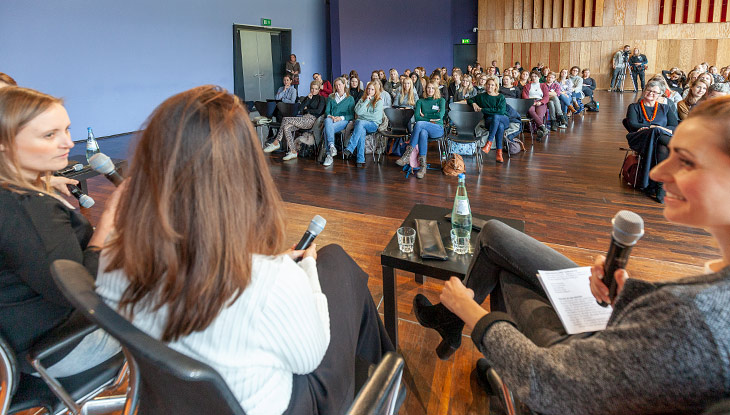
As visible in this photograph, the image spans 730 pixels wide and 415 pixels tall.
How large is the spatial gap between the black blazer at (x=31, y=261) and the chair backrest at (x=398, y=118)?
5140mm

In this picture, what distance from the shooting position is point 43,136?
4.99 feet

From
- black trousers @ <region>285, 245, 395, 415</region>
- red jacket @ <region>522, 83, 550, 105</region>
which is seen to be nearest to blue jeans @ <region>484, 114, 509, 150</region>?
red jacket @ <region>522, 83, 550, 105</region>

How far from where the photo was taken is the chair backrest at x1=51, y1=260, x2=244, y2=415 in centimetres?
68

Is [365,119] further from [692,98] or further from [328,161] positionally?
[692,98]

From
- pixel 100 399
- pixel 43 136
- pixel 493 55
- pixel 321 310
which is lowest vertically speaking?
pixel 100 399

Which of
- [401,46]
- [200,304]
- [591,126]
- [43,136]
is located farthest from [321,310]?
[401,46]

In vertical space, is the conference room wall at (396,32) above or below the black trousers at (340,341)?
above

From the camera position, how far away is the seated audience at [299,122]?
264 inches

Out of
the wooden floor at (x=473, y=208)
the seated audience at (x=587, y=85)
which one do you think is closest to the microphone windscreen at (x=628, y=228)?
the wooden floor at (x=473, y=208)

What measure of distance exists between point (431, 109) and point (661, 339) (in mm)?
5647

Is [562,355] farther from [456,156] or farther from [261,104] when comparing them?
[261,104]

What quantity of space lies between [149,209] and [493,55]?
60.1ft

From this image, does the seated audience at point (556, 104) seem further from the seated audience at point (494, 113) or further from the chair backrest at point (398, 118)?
the chair backrest at point (398, 118)

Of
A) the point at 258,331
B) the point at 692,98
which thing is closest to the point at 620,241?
the point at 258,331
